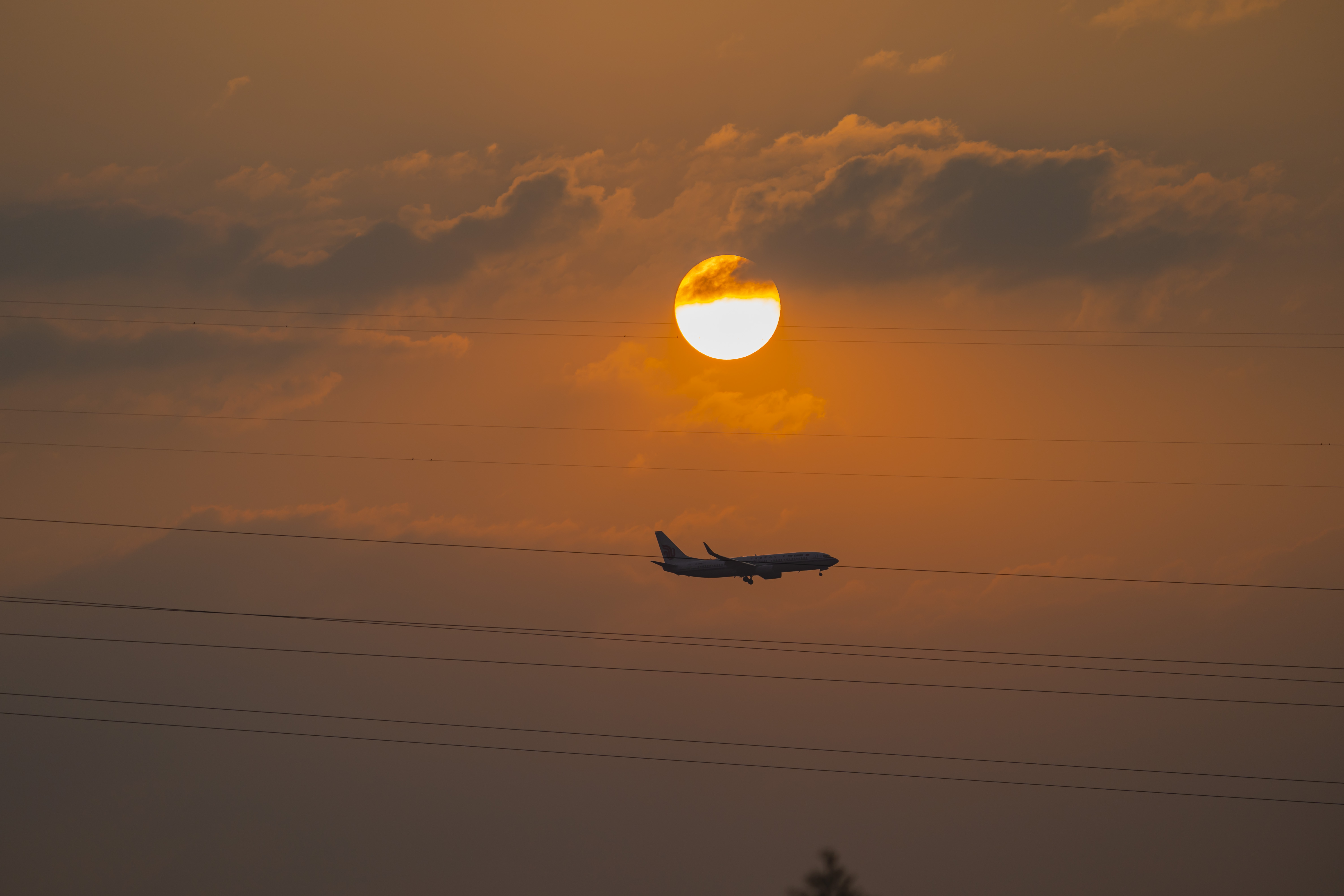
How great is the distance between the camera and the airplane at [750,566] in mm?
126375

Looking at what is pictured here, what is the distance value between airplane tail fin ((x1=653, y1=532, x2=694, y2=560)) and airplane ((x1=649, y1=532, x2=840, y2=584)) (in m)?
9.00

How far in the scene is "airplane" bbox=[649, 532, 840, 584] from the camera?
126m

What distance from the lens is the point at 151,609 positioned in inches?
3076

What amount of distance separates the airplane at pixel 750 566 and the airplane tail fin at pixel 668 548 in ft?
29.5

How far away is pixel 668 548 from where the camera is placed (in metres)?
154

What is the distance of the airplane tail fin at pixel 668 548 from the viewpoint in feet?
500

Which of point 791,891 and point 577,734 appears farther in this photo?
point 577,734

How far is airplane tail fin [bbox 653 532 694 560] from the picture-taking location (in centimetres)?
15250

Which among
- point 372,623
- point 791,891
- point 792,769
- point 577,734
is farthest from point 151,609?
point 792,769

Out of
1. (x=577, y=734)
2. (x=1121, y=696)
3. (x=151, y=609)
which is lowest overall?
(x=151, y=609)

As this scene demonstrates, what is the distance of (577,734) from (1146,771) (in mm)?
52911

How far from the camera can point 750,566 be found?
128625mm

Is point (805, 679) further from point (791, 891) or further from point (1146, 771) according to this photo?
point (1146, 771)

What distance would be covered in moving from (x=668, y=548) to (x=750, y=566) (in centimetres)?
2742
